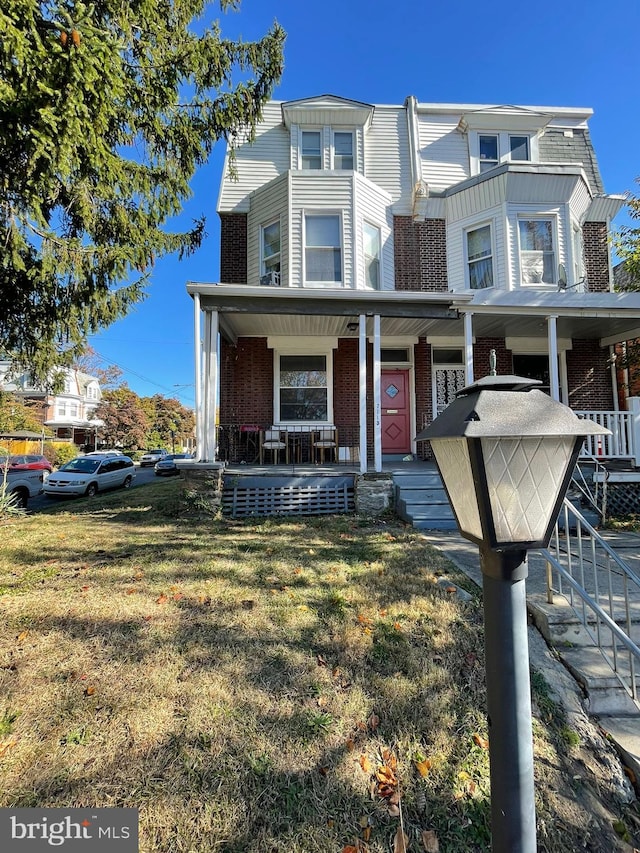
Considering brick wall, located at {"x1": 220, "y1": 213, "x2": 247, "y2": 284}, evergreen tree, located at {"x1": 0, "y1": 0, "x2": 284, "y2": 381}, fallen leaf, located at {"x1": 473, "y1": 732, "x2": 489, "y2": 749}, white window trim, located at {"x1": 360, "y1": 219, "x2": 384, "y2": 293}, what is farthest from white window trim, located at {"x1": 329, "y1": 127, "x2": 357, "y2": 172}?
fallen leaf, located at {"x1": 473, "y1": 732, "x2": 489, "y2": 749}

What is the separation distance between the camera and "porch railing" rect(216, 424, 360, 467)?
10.1 metres

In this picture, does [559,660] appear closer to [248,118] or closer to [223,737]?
[223,737]

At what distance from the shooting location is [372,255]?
34.1 feet

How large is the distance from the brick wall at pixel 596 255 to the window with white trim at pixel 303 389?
7.65 m

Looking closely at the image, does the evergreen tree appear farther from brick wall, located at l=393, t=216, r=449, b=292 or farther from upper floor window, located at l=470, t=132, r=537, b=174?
upper floor window, located at l=470, t=132, r=537, b=174

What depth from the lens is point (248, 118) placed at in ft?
23.2

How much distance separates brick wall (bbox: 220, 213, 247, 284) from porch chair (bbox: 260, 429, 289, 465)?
4.16m

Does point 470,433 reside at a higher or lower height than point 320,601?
higher

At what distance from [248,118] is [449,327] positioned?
19.7 feet

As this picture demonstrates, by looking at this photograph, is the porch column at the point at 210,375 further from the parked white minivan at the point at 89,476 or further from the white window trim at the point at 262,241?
the parked white minivan at the point at 89,476

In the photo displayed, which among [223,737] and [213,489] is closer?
[223,737]

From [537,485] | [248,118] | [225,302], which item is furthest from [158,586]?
[248,118]

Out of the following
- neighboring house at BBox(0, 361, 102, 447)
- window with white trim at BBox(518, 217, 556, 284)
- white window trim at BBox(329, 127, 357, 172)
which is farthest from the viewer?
neighboring house at BBox(0, 361, 102, 447)

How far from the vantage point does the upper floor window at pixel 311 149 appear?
36.2 ft
